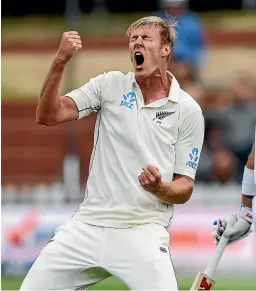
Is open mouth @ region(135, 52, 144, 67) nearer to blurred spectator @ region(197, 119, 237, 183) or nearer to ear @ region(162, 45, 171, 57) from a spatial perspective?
ear @ region(162, 45, 171, 57)

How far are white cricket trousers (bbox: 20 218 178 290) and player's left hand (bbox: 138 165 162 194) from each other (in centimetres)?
41

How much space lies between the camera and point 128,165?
6.59 metres

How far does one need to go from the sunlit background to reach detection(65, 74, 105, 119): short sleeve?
4.62 metres

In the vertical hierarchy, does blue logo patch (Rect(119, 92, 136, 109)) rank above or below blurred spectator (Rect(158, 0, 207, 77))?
above

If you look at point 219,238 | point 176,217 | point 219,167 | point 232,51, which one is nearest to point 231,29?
point 232,51

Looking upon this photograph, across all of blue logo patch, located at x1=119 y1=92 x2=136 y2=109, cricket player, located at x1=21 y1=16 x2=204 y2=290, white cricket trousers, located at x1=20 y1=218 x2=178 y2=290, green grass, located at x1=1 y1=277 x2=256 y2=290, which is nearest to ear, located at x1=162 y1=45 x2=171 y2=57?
cricket player, located at x1=21 y1=16 x2=204 y2=290

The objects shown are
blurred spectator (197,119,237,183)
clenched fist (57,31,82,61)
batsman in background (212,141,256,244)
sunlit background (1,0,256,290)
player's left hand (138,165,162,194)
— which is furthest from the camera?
blurred spectator (197,119,237,183)

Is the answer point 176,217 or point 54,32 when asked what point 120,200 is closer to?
point 176,217

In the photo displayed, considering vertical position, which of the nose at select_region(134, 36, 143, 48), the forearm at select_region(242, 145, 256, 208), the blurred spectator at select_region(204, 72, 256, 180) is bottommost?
the blurred spectator at select_region(204, 72, 256, 180)

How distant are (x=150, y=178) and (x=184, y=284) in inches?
208

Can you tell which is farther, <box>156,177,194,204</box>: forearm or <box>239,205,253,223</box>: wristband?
<box>239,205,253,223</box>: wristband

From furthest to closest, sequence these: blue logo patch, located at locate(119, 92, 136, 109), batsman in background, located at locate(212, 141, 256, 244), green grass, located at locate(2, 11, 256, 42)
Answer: green grass, located at locate(2, 11, 256, 42) < batsman in background, located at locate(212, 141, 256, 244) < blue logo patch, located at locate(119, 92, 136, 109)

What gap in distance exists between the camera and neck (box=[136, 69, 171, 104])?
6738 millimetres

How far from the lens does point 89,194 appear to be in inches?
263
